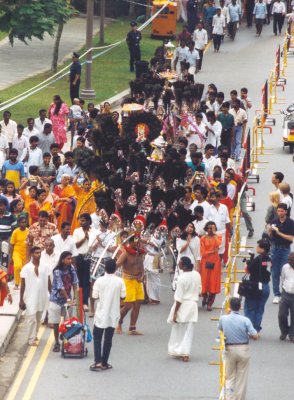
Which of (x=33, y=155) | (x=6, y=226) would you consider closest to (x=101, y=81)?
(x=33, y=155)

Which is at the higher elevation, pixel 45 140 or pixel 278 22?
pixel 45 140

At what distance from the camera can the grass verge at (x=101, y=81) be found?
140 ft

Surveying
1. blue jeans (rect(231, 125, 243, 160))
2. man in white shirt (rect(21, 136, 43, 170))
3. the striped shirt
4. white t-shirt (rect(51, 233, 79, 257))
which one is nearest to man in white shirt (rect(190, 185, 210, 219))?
white t-shirt (rect(51, 233, 79, 257))

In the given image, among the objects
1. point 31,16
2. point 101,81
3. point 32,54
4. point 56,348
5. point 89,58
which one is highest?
point 31,16

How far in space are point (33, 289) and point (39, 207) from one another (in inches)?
161

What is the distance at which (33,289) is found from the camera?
24219 mm

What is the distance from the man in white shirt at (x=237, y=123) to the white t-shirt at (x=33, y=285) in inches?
463

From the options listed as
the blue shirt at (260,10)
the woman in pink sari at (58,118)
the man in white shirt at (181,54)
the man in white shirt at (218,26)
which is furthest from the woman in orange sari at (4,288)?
the blue shirt at (260,10)

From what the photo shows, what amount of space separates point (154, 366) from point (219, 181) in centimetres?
667

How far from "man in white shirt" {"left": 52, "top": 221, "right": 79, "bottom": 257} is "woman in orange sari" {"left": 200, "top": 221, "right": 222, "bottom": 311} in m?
2.02

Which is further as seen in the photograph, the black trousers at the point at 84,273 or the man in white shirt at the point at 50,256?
the black trousers at the point at 84,273

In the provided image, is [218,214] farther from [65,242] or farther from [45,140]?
[45,140]

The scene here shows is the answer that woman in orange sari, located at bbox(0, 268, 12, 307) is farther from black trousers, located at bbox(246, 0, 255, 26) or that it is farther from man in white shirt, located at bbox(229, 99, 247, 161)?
black trousers, located at bbox(246, 0, 255, 26)

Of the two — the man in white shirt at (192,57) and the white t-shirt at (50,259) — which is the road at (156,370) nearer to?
the white t-shirt at (50,259)
